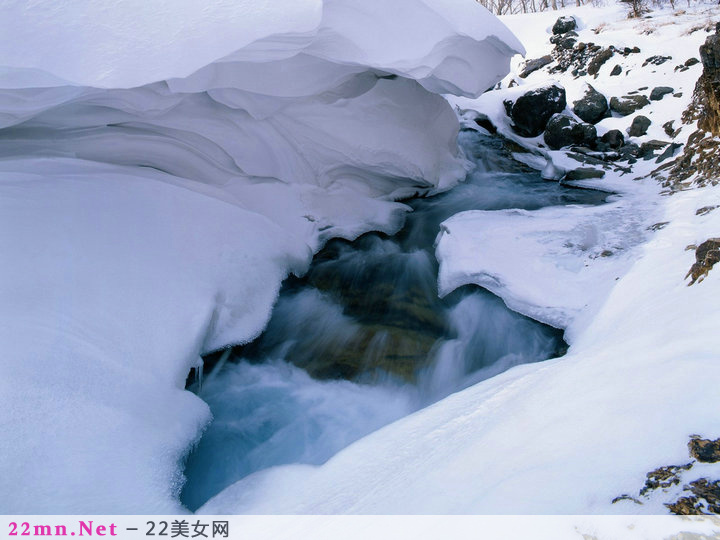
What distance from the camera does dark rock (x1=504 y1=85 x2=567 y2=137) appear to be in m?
7.90

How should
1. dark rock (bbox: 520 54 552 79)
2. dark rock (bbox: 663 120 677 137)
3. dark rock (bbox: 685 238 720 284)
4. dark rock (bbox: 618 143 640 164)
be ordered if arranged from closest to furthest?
dark rock (bbox: 685 238 720 284), dark rock (bbox: 618 143 640 164), dark rock (bbox: 663 120 677 137), dark rock (bbox: 520 54 552 79)

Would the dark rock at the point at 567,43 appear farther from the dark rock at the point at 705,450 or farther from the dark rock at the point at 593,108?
the dark rock at the point at 705,450

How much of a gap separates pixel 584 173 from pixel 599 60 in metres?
5.25

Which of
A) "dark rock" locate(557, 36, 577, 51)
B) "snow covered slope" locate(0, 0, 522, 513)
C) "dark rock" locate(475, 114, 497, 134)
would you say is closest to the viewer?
"snow covered slope" locate(0, 0, 522, 513)

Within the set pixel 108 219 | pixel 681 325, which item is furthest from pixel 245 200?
pixel 681 325

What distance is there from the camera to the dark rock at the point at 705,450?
A: 138cm

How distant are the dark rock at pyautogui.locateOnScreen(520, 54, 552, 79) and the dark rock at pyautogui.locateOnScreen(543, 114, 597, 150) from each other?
465cm

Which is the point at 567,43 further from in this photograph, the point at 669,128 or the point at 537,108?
the point at 669,128

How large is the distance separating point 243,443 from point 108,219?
6.19ft

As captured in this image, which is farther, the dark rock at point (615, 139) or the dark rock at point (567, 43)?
the dark rock at point (567, 43)

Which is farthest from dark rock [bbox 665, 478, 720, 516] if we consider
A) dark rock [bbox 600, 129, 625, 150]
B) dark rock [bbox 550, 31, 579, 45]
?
dark rock [bbox 550, 31, 579, 45]

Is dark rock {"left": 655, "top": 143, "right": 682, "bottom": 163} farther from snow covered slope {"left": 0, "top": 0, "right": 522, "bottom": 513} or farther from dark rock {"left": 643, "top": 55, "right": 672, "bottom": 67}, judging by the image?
dark rock {"left": 643, "top": 55, "right": 672, "bottom": 67}

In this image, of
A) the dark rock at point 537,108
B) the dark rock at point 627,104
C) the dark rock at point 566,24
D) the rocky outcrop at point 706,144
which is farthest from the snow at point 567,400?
the dark rock at point 566,24

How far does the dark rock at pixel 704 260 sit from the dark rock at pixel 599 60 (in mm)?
8778
